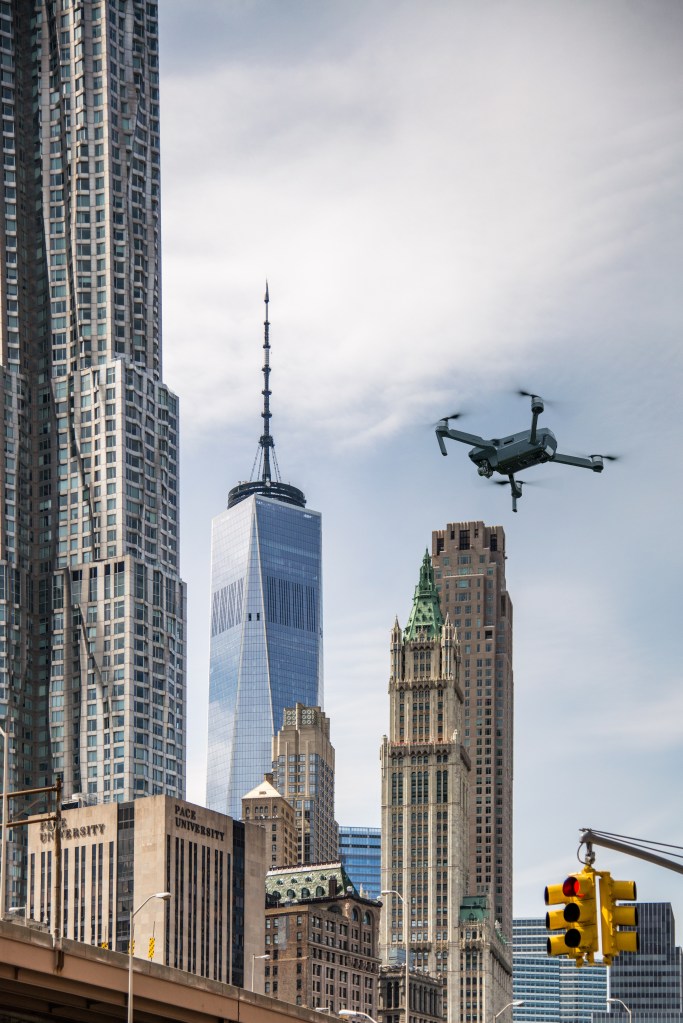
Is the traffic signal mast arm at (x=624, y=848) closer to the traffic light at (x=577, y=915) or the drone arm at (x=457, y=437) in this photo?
the traffic light at (x=577, y=915)

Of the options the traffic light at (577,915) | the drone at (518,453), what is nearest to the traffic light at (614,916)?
the traffic light at (577,915)

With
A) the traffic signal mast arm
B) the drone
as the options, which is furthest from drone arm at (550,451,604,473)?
the traffic signal mast arm

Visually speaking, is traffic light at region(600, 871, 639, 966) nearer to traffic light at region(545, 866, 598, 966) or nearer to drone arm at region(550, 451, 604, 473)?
traffic light at region(545, 866, 598, 966)

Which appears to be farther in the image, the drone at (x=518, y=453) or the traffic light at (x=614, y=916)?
the drone at (x=518, y=453)

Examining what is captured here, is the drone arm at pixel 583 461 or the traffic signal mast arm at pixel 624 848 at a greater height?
the drone arm at pixel 583 461

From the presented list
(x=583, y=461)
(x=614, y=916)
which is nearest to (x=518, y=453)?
(x=583, y=461)
